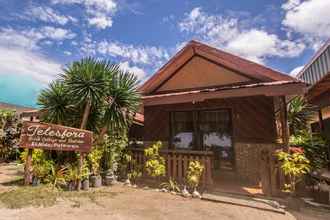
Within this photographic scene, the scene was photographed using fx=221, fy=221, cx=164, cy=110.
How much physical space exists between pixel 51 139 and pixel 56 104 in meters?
1.58

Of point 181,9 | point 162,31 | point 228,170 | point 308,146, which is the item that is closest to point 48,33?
point 162,31

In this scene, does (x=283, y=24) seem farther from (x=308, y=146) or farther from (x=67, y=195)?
(x=67, y=195)

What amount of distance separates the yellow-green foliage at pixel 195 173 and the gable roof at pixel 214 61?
3682 mm

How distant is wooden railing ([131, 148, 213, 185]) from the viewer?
6.04 meters

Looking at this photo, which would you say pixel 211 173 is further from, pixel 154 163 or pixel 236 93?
pixel 236 93

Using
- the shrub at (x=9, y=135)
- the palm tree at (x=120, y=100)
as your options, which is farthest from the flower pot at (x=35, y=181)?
the shrub at (x=9, y=135)

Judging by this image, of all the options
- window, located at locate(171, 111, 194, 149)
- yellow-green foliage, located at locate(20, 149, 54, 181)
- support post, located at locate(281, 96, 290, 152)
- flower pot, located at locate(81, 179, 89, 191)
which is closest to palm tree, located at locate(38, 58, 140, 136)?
Answer: yellow-green foliage, located at locate(20, 149, 54, 181)

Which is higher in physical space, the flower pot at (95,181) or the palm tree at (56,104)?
the palm tree at (56,104)

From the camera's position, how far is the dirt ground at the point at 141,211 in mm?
4250

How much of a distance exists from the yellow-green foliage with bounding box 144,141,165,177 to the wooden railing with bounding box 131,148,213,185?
19cm

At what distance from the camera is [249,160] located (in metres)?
7.27

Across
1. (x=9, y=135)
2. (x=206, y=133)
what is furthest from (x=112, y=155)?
(x=9, y=135)

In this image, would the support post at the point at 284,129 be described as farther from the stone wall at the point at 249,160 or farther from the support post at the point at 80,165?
the support post at the point at 80,165

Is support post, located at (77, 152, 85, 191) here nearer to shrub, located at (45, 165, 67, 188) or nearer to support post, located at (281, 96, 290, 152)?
shrub, located at (45, 165, 67, 188)
